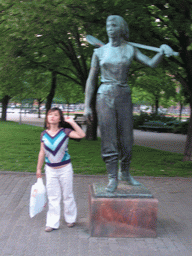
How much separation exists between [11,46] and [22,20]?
1.89 m

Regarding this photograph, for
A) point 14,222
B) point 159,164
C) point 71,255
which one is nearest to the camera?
point 71,255

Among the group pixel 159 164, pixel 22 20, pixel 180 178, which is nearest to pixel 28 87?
pixel 22 20

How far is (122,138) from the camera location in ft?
14.7

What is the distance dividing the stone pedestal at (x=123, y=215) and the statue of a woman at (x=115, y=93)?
0.68 ft

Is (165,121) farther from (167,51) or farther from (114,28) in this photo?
(167,51)

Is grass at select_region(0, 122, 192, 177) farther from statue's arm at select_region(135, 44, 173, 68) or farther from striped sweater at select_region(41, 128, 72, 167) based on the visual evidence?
statue's arm at select_region(135, 44, 173, 68)

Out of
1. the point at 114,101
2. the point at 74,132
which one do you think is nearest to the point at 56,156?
the point at 74,132

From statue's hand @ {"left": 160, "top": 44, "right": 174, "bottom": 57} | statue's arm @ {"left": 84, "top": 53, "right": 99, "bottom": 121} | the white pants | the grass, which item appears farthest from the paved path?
statue's hand @ {"left": 160, "top": 44, "right": 174, "bottom": 57}

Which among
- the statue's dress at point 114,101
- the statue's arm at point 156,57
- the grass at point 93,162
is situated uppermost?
the statue's arm at point 156,57

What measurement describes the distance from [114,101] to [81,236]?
6.19ft

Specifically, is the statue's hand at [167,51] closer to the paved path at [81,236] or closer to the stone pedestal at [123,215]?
the stone pedestal at [123,215]

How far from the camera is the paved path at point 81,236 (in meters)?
3.94

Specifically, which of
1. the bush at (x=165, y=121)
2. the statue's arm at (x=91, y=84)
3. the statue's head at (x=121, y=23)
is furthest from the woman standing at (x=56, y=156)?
the bush at (x=165, y=121)

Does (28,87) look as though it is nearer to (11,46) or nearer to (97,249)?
(11,46)
